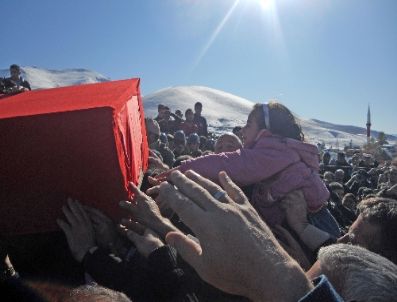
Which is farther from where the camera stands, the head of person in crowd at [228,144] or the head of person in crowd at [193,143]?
the head of person in crowd at [193,143]

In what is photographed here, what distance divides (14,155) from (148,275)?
0.80 m

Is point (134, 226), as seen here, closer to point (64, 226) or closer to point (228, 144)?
point (64, 226)

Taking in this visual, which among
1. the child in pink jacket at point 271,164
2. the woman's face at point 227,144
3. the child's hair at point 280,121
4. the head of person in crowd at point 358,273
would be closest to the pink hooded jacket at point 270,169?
the child in pink jacket at point 271,164

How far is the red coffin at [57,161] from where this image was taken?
166 centimetres

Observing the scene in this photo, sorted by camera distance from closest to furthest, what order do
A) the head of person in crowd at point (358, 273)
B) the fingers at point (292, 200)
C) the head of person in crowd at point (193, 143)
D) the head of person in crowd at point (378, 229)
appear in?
the head of person in crowd at point (358, 273)
the head of person in crowd at point (378, 229)
the fingers at point (292, 200)
the head of person in crowd at point (193, 143)

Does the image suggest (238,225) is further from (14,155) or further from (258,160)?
(258,160)

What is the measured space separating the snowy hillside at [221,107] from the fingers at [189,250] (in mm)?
61339

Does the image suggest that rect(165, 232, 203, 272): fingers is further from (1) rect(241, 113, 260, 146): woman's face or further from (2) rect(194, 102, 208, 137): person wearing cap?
(2) rect(194, 102, 208, 137): person wearing cap

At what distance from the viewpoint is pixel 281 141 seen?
8.16 feet

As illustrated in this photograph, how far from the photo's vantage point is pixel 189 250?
1.23 metres


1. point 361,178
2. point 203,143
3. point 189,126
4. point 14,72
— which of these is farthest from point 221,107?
point 14,72

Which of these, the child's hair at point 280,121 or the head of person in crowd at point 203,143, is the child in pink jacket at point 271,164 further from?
the head of person in crowd at point 203,143

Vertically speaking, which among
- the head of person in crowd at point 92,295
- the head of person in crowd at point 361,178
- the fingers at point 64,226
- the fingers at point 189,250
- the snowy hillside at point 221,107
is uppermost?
the fingers at point 189,250

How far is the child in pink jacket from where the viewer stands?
2.30 m
